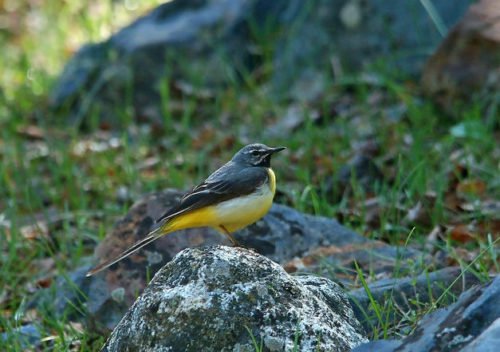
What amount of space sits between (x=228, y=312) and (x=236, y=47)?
22.4 feet

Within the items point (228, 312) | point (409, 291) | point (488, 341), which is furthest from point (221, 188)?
point (488, 341)

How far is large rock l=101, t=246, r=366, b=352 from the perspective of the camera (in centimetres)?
322

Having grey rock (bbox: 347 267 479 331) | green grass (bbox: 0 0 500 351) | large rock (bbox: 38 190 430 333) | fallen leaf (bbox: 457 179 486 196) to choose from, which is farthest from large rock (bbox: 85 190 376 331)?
fallen leaf (bbox: 457 179 486 196)

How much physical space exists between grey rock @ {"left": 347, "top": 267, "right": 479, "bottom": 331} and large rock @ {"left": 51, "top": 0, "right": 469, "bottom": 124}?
4756 millimetres

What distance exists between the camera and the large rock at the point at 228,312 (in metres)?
3.22

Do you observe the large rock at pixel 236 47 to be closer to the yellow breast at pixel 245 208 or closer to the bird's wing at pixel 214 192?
the bird's wing at pixel 214 192

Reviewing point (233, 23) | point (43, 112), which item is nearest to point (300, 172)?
point (233, 23)

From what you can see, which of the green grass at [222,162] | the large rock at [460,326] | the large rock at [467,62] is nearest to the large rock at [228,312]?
the large rock at [460,326]

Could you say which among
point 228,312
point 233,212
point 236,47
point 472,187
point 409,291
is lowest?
point 472,187

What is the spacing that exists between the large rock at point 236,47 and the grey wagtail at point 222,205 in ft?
14.2

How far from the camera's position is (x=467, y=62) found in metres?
7.84

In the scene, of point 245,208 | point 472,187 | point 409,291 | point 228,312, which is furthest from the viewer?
point 472,187

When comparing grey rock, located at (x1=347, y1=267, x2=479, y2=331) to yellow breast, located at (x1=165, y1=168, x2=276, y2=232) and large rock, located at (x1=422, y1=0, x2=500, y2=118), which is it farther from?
large rock, located at (x1=422, y1=0, x2=500, y2=118)

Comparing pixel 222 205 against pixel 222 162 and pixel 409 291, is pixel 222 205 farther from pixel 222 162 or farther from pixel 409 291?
pixel 222 162
